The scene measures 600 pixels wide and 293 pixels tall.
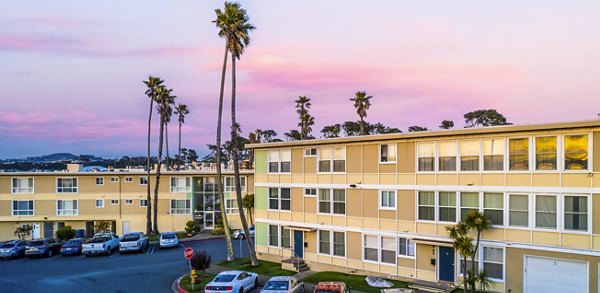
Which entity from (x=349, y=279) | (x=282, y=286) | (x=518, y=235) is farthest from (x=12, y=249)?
(x=518, y=235)

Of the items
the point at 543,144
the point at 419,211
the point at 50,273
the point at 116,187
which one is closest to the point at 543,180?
the point at 543,144

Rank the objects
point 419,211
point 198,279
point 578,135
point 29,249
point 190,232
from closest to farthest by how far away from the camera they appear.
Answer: point 578,135
point 419,211
point 198,279
point 29,249
point 190,232

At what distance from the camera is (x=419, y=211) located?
2750 centimetres

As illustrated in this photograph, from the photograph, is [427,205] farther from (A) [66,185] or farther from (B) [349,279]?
(A) [66,185]

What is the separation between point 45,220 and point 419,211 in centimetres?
4828

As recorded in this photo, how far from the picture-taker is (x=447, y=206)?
1035 inches

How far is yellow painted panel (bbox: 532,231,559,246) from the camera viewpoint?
891 inches

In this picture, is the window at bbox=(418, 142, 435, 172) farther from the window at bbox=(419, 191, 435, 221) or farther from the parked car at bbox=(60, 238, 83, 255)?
the parked car at bbox=(60, 238, 83, 255)

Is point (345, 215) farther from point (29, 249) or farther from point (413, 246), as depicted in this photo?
point (29, 249)

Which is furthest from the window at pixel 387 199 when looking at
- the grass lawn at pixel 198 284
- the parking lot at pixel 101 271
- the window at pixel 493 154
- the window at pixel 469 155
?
the parking lot at pixel 101 271

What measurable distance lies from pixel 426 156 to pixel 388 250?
19.6 ft

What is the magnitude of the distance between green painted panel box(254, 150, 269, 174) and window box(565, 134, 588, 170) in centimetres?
2005

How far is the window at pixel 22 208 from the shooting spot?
58312 mm

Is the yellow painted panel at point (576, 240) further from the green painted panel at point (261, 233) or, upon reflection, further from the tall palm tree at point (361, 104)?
the tall palm tree at point (361, 104)
